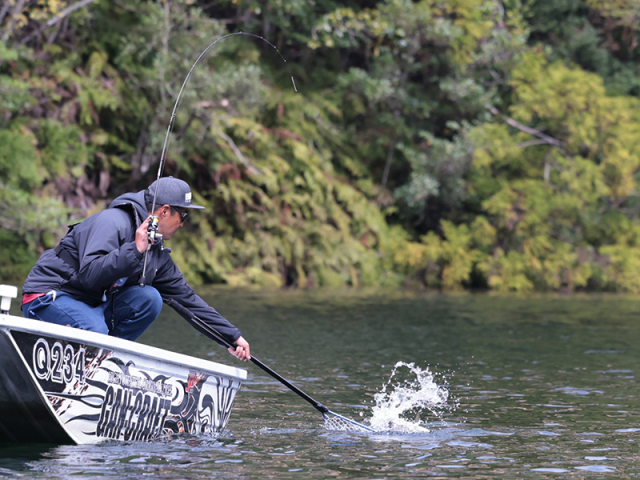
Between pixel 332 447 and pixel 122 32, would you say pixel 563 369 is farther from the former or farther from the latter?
pixel 122 32

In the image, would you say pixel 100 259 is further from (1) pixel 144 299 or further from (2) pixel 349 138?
(2) pixel 349 138

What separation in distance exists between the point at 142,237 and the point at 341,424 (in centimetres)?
208

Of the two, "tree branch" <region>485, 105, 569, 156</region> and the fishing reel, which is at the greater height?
"tree branch" <region>485, 105, 569, 156</region>

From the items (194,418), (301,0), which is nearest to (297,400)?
(194,418)

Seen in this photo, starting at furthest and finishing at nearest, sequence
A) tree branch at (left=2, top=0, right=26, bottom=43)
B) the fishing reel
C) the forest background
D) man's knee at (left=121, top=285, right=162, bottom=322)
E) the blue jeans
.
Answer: the forest background < tree branch at (left=2, top=0, right=26, bottom=43) < man's knee at (left=121, top=285, right=162, bottom=322) < the blue jeans < the fishing reel

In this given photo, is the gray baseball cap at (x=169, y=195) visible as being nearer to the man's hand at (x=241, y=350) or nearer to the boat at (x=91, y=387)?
the boat at (x=91, y=387)

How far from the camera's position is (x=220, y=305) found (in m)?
15.8

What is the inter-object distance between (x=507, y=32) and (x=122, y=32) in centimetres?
1099

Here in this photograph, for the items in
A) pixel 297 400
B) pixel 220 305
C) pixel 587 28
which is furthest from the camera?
pixel 587 28

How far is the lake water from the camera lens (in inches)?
202

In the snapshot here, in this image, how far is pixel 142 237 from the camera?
18.1ft

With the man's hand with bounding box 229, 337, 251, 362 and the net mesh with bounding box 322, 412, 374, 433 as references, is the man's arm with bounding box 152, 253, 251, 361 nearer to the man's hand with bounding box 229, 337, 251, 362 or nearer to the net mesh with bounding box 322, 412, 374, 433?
the man's hand with bounding box 229, 337, 251, 362

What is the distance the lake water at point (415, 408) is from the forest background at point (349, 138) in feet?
22.8

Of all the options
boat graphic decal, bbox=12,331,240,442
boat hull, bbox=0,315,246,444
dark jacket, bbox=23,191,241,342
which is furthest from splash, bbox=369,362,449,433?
dark jacket, bbox=23,191,241,342
